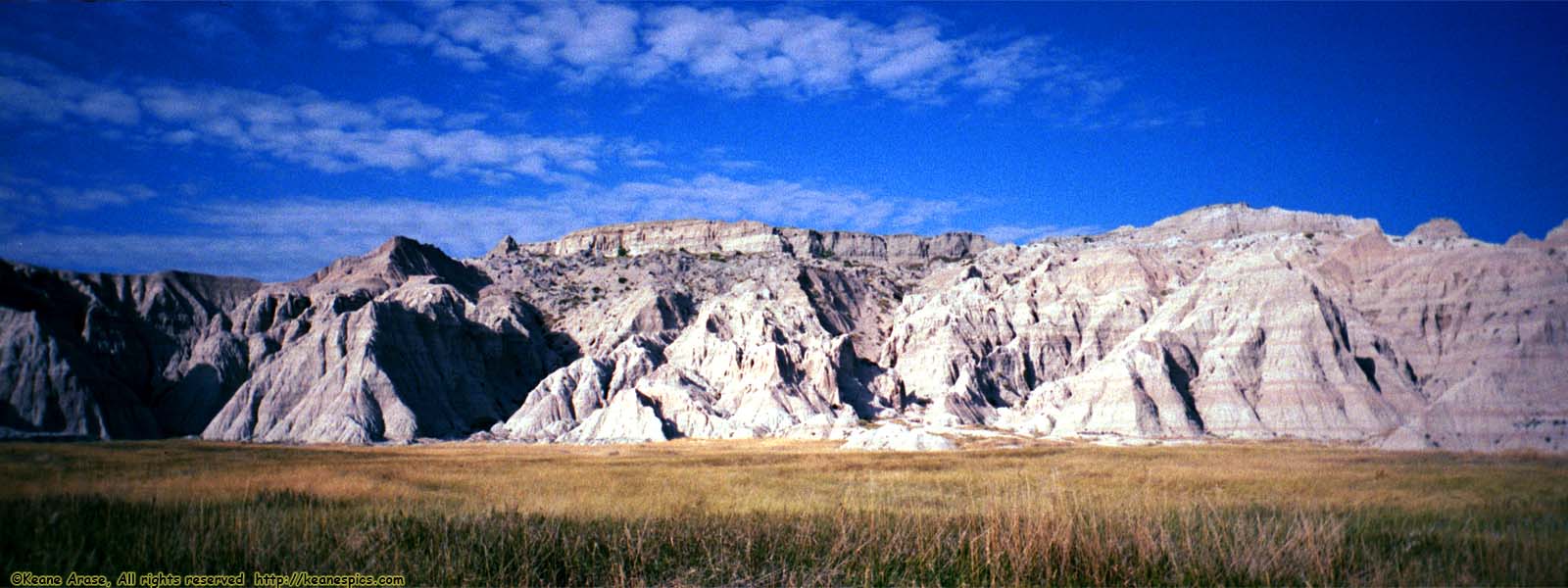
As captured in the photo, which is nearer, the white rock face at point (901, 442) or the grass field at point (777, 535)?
the grass field at point (777, 535)

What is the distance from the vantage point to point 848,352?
10075cm

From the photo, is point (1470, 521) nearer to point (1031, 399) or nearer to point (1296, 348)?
point (1296, 348)

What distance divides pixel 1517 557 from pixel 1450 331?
230 ft

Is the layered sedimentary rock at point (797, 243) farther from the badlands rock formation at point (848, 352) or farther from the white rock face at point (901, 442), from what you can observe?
the white rock face at point (901, 442)

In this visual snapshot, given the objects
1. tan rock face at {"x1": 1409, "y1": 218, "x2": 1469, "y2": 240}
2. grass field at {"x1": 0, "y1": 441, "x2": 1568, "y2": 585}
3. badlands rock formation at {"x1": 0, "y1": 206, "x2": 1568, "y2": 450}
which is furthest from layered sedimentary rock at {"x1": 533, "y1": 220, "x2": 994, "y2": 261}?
grass field at {"x1": 0, "y1": 441, "x2": 1568, "y2": 585}

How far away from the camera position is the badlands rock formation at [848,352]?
57.4 metres

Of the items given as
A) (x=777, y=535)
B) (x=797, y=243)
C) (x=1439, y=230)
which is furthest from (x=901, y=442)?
(x=797, y=243)

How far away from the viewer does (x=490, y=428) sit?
82.4 m

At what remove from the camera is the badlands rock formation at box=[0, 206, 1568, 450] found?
188ft

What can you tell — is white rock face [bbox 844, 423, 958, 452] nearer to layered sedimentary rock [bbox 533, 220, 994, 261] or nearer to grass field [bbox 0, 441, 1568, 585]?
grass field [bbox 0, 441, 1568, 585]

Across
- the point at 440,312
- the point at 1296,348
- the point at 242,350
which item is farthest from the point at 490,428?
the point at 1296,348

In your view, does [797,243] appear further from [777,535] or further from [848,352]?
[777,535]

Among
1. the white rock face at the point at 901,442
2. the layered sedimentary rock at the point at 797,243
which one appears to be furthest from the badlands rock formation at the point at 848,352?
the layered sedimentary rock at the point at 797,243

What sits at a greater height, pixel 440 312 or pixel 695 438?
pixel 440 312
